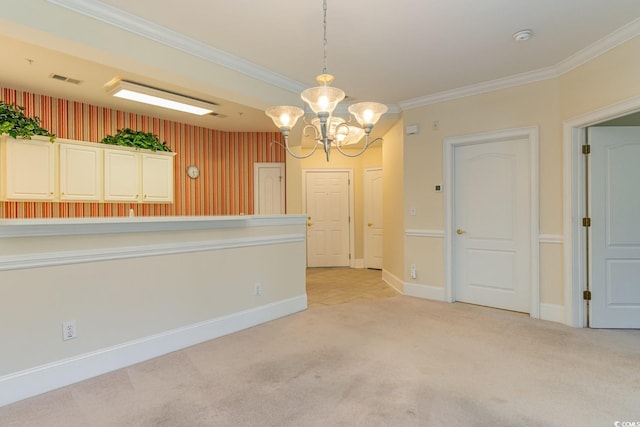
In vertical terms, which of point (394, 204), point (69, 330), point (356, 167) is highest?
point (356, 167)

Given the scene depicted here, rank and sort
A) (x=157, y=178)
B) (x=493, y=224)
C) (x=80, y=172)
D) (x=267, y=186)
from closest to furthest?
(x=493, y=224) → (x=80, y=172) → (x=157, y=178) → (x=267, y=186)

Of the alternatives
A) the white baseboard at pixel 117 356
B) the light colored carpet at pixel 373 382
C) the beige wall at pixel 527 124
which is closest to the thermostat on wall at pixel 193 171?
the white baseboard at pixel 117 356

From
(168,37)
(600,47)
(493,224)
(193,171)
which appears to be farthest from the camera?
(193,171)

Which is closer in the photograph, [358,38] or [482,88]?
[358,38]

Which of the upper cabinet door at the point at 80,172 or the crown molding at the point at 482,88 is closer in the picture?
the crown molding at the point at 482,88

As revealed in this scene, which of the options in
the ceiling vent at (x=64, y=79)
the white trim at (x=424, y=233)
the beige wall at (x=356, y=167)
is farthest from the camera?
the beige wall at (x=356, y=167)

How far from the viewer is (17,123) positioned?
379 cm

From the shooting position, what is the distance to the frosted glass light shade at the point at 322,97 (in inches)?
83.6

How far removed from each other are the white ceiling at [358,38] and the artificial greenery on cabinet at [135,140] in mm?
686

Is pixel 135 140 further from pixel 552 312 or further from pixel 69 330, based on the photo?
pixel 552 312

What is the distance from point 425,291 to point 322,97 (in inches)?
131

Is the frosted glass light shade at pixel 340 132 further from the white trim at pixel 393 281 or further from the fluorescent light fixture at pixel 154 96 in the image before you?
the white trim at pixel 393 281

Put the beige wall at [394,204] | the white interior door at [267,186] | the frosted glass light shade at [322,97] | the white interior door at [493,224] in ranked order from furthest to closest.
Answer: the white interior door at [267,186] < the beige wall at [394,204] < the white interior door at [493,224] < the frosted glass light shade at [322,97]

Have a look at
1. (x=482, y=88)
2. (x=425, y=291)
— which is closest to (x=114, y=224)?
(x=425, y=291)
